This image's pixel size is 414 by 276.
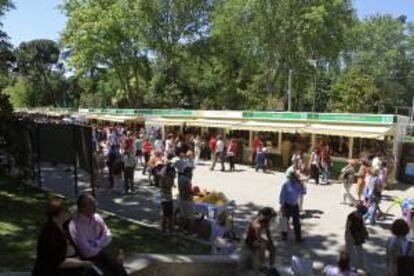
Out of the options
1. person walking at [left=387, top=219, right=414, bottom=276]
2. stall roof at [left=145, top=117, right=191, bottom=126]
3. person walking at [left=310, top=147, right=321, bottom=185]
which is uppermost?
person walking at [left=387, top=219, right=414, bottom=276]

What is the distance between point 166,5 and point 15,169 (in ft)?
126

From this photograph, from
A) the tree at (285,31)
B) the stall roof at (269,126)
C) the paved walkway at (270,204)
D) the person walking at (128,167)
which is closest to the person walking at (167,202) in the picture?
the paved walkway at (270,204)

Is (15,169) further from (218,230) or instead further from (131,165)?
(218,230)

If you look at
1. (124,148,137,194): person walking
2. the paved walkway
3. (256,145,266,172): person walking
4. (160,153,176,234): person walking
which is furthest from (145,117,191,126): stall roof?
(160,153,176,234): person walking

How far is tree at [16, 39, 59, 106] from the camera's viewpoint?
94.1m

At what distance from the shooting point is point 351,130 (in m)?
23.8

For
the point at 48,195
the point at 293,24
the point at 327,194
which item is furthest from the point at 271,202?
the point at 293,24

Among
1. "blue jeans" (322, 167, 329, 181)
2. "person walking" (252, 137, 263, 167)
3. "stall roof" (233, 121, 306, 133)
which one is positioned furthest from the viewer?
"person walking" (252, 137, 263, 167)

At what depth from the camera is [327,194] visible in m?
19.6

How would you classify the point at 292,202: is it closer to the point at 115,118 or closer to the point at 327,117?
the point at 327,117

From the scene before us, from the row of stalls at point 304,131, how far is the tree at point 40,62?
63.5 metres

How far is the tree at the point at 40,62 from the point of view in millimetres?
94125

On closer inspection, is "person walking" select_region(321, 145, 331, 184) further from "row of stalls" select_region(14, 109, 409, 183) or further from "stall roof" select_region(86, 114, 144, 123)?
"stall roof" select_region(86, 114, 144, 123)

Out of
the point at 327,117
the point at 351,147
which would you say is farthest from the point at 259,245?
the point at 327,117
